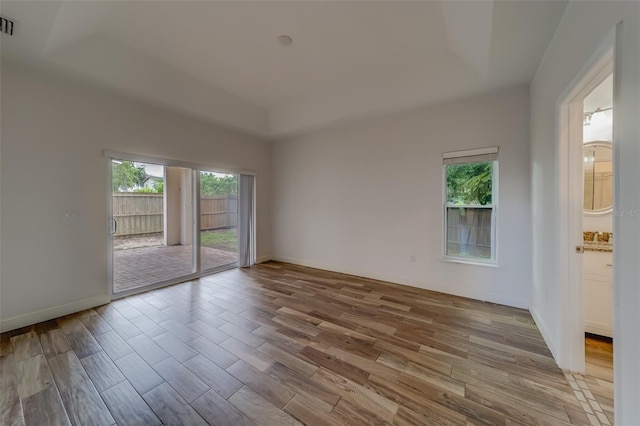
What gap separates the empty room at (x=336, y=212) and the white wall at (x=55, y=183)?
0.07ft

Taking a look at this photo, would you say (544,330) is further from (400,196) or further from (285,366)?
(285,366)

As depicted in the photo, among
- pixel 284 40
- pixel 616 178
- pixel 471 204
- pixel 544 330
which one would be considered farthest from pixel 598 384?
pixel 284 40

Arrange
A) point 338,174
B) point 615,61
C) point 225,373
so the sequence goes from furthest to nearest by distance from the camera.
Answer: point 338,174, point 225,373, point 615,61

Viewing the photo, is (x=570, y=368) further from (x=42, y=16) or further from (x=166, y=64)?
(x=166, y=64)

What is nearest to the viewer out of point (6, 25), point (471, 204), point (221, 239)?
point (6, 25)

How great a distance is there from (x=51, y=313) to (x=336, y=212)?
4.13m

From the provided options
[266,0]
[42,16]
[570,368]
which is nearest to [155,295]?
[42,16]

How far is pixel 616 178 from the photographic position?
45.1 inches

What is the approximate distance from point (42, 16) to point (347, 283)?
451 centimetres

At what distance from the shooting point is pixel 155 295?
11.2 feet

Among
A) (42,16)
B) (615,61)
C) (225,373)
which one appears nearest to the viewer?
(615,61)

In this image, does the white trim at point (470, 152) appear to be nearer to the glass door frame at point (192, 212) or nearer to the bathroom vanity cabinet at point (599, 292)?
the bathroom vanity cabinet at point (599, 292)

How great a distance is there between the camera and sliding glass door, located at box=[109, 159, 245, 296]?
3.62m

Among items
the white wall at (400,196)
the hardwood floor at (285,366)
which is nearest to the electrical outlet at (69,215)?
the hardwood floor at (285,366)
